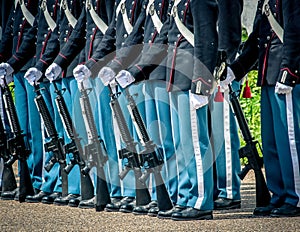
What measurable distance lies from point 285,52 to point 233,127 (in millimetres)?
1426

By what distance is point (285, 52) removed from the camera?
7941 mm

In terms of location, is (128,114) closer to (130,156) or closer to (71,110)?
(130,156)

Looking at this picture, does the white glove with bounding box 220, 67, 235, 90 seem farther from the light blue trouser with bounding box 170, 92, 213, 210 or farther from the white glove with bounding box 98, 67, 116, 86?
the white glove with bounding box 98, 67, 116, 86

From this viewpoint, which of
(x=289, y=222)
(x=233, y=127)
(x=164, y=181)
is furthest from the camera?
(x=233, y=127)

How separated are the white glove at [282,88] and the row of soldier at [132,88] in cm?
44

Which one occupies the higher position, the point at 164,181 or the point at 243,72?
the point at 243,72

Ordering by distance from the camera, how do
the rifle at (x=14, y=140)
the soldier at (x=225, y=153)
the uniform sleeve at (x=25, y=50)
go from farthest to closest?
the uniform sleeve at (x=25, y=50)
the rifle at (x=14, y=140)
the soldier at (x=225, y=153)

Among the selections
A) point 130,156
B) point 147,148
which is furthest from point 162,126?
point 130,156

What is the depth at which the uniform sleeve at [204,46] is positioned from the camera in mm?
7992

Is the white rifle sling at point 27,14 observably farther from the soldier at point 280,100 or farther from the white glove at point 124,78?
the soldier at point 280,100

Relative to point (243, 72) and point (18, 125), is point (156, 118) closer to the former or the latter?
point (243, 72)

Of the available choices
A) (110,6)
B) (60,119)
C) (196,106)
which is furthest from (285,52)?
(60,119)

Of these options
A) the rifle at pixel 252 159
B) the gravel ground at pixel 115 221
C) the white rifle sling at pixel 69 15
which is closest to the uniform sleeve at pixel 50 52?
the white rifle sling at pixel 69 15

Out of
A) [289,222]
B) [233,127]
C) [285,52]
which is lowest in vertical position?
[289,222]
